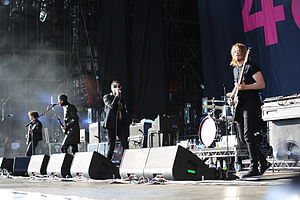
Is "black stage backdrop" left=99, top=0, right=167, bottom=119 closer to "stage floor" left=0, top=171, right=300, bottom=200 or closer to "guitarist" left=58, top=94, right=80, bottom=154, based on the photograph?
"guitarist" left=58, top=94, right=80, bottom=154

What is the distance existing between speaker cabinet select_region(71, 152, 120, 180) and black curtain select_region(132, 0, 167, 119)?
724 cm

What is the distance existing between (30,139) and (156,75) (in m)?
5.52

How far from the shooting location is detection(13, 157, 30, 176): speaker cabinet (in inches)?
292

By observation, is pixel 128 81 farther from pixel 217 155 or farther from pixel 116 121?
pixel 116 121

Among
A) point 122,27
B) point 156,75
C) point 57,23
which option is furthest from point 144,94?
point 57,23

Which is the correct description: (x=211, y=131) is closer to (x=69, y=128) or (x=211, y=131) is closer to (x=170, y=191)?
(x=69, y=128)

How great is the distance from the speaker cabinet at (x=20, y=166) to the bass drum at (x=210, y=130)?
3.15 metres

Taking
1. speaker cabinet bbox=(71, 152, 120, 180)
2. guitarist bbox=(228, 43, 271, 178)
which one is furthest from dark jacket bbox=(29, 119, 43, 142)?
guitarist bbox=(228, 43, 271, 178)

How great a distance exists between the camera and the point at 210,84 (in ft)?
36.2

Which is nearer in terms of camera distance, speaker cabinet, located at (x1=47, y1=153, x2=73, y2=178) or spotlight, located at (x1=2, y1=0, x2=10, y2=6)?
speaker cabinet, located at (x1=47, y1=153, x2=73, y2=178)

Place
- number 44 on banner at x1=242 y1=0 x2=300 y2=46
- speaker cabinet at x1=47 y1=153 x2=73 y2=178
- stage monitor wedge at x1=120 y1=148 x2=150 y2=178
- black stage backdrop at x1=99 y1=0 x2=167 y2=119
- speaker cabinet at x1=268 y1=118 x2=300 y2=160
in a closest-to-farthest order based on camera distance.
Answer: stage monitor wedge at x1=120 y1=148 x2=150 y2=178 → speaker cabinet at x1=47 y1=153 x2=73 y2=178 → speaker cabinet at x1=268 y1=118 x2=300 y2=160 → number 44 on banner at x1=242 y1=0 x2=300 y2=46 → black stage backdrop at x1=99 y1=0 x2=167 y2=119

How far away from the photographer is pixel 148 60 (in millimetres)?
13234

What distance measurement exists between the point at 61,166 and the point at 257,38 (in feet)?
18.9

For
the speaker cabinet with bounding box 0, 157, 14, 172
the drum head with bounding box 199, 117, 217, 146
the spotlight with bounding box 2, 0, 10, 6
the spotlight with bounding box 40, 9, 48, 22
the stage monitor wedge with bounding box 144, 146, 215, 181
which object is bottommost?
the speaker cabinet with bounding box 0, 157, 14, 172
